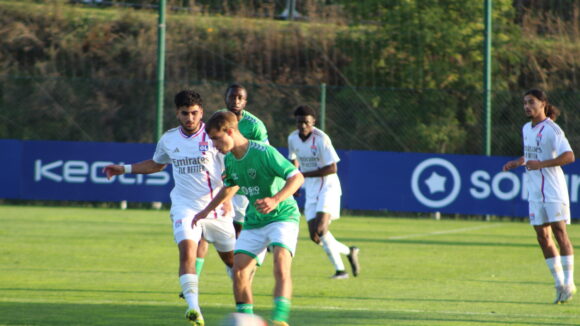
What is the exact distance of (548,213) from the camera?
35.6ft

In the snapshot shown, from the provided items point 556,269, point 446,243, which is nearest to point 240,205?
point 556,269

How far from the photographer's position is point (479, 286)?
1192 centimetres

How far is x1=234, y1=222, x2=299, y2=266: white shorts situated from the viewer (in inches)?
311

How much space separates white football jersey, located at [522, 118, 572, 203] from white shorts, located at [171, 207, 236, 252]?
342 centimetres

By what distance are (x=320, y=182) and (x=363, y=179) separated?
378 inches

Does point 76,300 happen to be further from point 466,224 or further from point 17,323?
point 466,224

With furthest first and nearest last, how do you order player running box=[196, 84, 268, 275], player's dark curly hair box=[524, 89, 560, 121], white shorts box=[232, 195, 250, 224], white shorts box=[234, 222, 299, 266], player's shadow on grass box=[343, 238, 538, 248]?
player's shadow on grass box=[343, 238, 538, 248] → white shorts box=[232, 195, 250, 224] → player's dark curly hair box=[524, 89, 560, 121] → player running box=[196, 84, 268, 275] → white shorts box=[234, 222, 299, 266]

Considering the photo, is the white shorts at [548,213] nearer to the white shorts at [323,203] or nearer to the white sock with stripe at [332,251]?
the white sock with stripe at [332,251]

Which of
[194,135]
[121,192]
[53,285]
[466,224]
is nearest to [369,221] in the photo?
[466,224]

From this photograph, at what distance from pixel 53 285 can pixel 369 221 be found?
12559 millimetres

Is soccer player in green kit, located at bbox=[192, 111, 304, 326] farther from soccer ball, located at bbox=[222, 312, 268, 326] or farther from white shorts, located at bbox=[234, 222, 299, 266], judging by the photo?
soccer ball, located at bbox=[222, 312, 268, 326]

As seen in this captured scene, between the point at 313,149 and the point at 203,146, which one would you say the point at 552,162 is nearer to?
the point at 313,149

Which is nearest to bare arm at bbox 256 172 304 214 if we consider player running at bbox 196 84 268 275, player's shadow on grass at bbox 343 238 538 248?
player running at bbox 196 84 268 275

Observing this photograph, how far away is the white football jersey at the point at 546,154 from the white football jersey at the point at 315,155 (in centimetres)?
281
